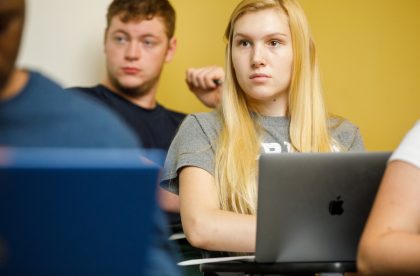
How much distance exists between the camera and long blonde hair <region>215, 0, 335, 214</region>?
174 centimetres

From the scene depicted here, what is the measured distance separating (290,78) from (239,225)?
1.77ft

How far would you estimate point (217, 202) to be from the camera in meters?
1.69

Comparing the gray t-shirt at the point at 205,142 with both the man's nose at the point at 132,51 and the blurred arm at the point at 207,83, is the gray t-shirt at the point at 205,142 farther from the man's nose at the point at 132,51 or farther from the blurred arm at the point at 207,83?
the man's nose at the point at 132,51

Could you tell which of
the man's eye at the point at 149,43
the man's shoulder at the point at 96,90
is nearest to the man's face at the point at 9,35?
the man's shoulder at the point at 96,90

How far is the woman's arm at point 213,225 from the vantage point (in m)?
1.57

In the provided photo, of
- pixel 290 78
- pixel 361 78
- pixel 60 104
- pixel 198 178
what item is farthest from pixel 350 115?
pixel 60 104

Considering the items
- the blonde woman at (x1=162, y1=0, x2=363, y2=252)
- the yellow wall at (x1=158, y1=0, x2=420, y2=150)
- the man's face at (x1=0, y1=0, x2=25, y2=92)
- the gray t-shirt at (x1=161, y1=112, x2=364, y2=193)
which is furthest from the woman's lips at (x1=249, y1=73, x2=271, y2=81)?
the man's face at (x1=0, y1=0, x2=25, y2=92)

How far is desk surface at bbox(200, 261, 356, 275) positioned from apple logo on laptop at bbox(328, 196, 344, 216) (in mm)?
100

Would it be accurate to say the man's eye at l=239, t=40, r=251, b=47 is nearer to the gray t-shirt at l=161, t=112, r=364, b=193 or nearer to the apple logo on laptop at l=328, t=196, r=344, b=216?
the gray t-shirt at l=161, t=112, r=364, b=193

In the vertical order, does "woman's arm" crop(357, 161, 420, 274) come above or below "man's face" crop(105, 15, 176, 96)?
below

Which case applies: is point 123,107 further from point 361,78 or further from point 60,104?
point 60,104

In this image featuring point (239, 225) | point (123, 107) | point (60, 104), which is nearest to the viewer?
point (60, 104)

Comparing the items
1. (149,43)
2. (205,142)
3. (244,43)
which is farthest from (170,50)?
(205,142)

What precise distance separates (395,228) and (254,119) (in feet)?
2.63
